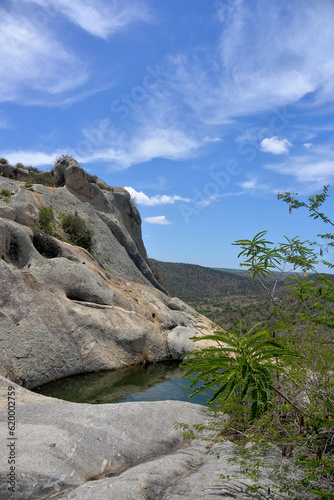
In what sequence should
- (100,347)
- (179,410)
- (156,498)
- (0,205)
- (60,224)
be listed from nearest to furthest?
(156,498), (179,410), (100,347), (0,205), (60,224)

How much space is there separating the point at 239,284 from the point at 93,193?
50.8 m

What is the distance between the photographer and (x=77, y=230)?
60.3 feet

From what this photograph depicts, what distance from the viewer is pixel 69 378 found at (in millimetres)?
9039

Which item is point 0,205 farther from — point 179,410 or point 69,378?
point 179,410

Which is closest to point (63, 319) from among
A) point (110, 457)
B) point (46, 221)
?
point (110, 457)

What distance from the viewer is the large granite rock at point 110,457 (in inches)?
144

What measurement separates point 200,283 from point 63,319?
58181 millimetres

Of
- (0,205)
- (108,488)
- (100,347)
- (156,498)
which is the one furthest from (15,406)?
(0,205)

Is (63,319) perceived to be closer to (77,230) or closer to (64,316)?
(64,316)

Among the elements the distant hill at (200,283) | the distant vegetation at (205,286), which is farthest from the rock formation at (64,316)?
the distant hill at (200,283)

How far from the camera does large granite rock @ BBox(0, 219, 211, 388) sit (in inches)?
340

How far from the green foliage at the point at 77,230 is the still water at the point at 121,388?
31.1 ft

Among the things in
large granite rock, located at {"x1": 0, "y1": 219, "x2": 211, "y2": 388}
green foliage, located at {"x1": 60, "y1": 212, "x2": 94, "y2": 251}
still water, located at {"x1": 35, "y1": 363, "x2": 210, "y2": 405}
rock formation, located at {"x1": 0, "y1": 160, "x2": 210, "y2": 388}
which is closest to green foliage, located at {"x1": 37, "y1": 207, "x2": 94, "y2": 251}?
green foliage, located at {"x1": 60, "y1": 212, "x2": 94, "y2": 251}

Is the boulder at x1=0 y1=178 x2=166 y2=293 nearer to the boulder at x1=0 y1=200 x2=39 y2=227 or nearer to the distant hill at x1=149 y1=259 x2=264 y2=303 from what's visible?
the boulder at x1=0 y1=200 x2=39 y2=227
